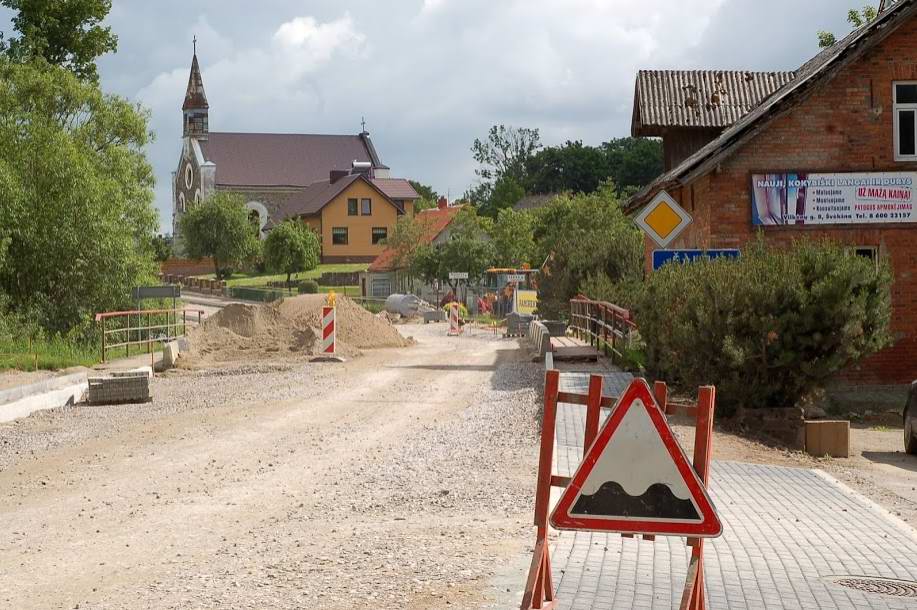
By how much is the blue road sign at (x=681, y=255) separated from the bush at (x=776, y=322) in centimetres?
36

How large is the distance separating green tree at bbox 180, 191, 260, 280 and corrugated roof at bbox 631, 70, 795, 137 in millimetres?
80383

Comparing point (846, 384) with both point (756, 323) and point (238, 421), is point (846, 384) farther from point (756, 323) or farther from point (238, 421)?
point (238, 421)

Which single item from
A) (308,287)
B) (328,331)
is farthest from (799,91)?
(308,287)

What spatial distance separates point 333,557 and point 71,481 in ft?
18.0

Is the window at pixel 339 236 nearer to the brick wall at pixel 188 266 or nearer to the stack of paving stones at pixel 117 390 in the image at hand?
the brick wall at pixel 188 266

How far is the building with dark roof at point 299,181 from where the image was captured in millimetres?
114875

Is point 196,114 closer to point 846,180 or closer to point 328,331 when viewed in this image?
point 328,331

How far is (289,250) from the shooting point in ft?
333

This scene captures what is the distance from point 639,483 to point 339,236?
110m

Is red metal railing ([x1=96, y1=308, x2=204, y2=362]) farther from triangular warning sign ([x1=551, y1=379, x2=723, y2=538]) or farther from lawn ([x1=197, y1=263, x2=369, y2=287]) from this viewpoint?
lawn ([x1=197, y1=263, x2=369, y2=287])

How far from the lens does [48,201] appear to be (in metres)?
37.7

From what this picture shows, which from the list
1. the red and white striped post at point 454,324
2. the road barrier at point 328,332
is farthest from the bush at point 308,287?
the road barrier at point 328,332

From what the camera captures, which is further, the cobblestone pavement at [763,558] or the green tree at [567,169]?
the green tree at [567,169]

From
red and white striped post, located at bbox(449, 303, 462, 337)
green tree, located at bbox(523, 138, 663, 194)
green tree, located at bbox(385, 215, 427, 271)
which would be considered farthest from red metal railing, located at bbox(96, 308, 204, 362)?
green tree, located at bbox(523, 138, 663, 194)
